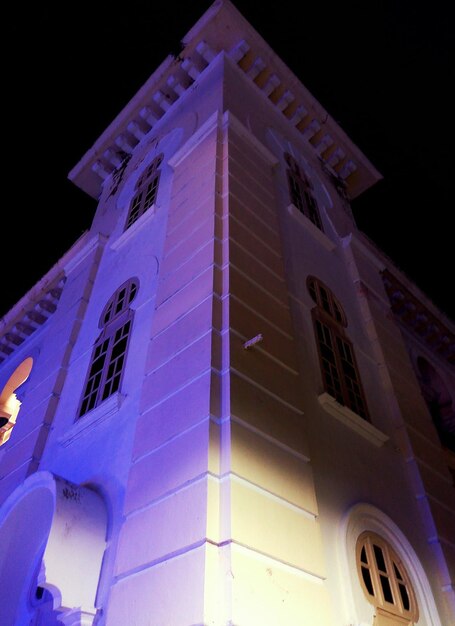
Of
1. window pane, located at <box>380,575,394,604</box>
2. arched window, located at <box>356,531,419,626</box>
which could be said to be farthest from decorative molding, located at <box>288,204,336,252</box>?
window pane, located at <box>380,575,394,604</box>

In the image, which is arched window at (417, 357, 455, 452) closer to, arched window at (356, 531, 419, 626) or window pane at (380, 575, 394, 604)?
arched window at (356, 531, 419, 626)

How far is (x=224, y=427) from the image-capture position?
4664 millimetres

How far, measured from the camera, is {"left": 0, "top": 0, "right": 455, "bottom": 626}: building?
4.25 meters

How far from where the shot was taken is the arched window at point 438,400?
12.0 metres

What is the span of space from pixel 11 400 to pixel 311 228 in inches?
325

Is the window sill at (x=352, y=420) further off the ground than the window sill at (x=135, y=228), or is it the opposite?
the window sill at (x=135, y=228)

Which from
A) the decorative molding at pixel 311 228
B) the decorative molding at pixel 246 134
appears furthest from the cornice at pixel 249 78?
the decorative molding at pixel 311 228

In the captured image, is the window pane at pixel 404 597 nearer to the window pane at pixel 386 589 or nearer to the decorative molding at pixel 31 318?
the window pane at pixel 386 589

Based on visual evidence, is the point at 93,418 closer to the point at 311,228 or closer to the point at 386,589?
the point at 386,589

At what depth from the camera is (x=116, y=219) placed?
1145cm

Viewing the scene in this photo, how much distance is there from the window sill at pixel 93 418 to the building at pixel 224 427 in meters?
0.04

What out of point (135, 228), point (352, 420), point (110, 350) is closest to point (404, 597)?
Answer: point (352, 420)

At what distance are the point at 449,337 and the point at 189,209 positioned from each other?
31.1ft

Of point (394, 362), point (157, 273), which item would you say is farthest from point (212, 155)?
point (394, 362)
